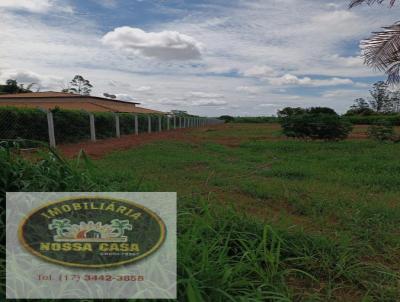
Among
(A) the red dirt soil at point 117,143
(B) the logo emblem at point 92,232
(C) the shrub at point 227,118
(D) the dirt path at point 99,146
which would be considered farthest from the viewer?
(C) the shrub at point 227,118

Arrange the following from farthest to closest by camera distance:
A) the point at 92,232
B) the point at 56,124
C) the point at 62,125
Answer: the point at 62,125 → the point at 56,124 → the point at 92,232

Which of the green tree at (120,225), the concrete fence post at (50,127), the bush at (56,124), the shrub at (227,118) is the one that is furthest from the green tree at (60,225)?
the shrub at (227,118)

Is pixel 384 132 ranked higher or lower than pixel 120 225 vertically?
higher

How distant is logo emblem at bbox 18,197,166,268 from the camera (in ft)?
5.55

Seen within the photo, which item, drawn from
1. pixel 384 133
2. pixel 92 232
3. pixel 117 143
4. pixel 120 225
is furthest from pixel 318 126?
pixel 92 232

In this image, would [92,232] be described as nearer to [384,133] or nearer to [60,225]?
[60,225]

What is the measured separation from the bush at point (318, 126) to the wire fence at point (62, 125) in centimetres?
840

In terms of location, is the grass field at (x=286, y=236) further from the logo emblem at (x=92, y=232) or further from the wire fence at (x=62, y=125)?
the wire fence at (x=62, y=125)

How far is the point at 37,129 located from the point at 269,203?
907cm

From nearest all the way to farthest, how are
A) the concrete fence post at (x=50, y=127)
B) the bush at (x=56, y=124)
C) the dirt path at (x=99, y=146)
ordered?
the dirt path at (x=99, y=146) → the bush at (x=56, y=124) → the concrete fence post at (x=50, y=127)

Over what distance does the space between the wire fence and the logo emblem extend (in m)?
4.25

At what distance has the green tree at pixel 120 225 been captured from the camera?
1.84m

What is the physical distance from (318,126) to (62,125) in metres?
9.66

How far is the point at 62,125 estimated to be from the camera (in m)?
11.6
